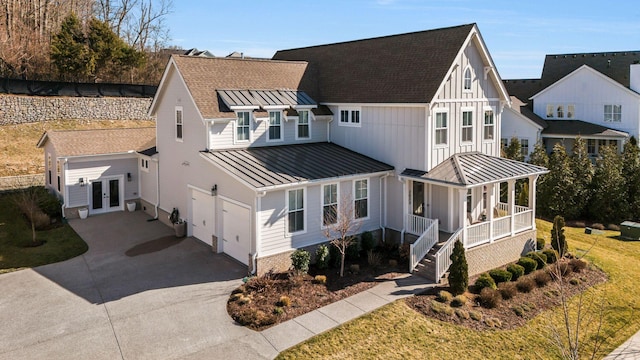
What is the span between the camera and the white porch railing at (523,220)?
20.4 meters

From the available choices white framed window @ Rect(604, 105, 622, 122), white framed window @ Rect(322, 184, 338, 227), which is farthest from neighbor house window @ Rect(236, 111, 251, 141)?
white framed window @ Rect(604, 105, 622, 122)

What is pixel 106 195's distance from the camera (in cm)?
2619

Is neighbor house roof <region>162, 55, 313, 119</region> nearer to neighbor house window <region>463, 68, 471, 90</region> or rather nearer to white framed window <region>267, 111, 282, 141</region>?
white framed window <region>267, 111, 282, 141</region>

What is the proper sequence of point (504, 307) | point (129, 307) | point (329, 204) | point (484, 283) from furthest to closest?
point (329, 204) → point (484, 283) → point (504, 307) → point (129, 307)

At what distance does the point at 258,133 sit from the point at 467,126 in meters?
9.38

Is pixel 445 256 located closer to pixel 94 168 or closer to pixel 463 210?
pixel 463 210

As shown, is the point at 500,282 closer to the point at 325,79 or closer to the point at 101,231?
the point at 325,79

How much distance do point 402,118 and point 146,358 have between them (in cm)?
1349

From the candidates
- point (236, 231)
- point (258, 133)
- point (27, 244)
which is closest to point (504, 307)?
point (236, 231)

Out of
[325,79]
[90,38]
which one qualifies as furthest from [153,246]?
[90,38]

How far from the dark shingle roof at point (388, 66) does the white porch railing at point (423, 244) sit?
5.17m

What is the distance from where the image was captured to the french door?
25.8 meters

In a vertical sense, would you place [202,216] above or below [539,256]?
above

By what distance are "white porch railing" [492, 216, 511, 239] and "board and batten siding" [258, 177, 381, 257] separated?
5402 mm
